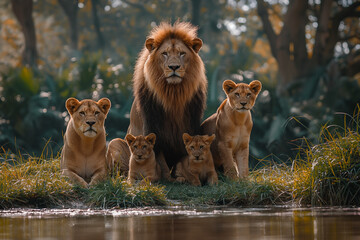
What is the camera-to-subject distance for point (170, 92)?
24.5ft

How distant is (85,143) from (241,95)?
173 centimetres

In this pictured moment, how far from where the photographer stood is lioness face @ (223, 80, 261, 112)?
700 centimetres

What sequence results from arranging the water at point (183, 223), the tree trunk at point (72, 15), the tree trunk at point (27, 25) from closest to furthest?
1. the water at point (183, 223)
2. the tree trunk at point (27, 25)
3. the tree trunk at point (72, 15)

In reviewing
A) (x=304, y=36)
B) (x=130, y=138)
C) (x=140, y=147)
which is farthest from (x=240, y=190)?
(x=304, y=36)

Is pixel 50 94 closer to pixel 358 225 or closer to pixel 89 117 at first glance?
pixel 89 117

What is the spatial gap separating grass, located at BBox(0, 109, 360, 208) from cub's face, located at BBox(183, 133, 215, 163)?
0.49 metres

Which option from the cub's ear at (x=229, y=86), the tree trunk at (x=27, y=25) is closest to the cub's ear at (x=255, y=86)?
the cub's ear at (x=229, y=86)

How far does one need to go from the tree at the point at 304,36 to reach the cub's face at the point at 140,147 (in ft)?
→ 30.8

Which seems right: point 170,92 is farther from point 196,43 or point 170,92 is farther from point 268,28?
point 268,28

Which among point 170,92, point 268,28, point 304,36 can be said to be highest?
point 268,28

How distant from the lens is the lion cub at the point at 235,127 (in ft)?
23.2

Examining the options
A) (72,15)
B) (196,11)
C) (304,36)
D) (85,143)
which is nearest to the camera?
(85,143)

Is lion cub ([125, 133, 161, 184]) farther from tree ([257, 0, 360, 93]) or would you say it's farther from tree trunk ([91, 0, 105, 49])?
tree trunk ([91, 0, 105, 49])

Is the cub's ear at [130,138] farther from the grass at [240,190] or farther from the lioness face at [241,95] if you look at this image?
the lioness face at [241,95]
